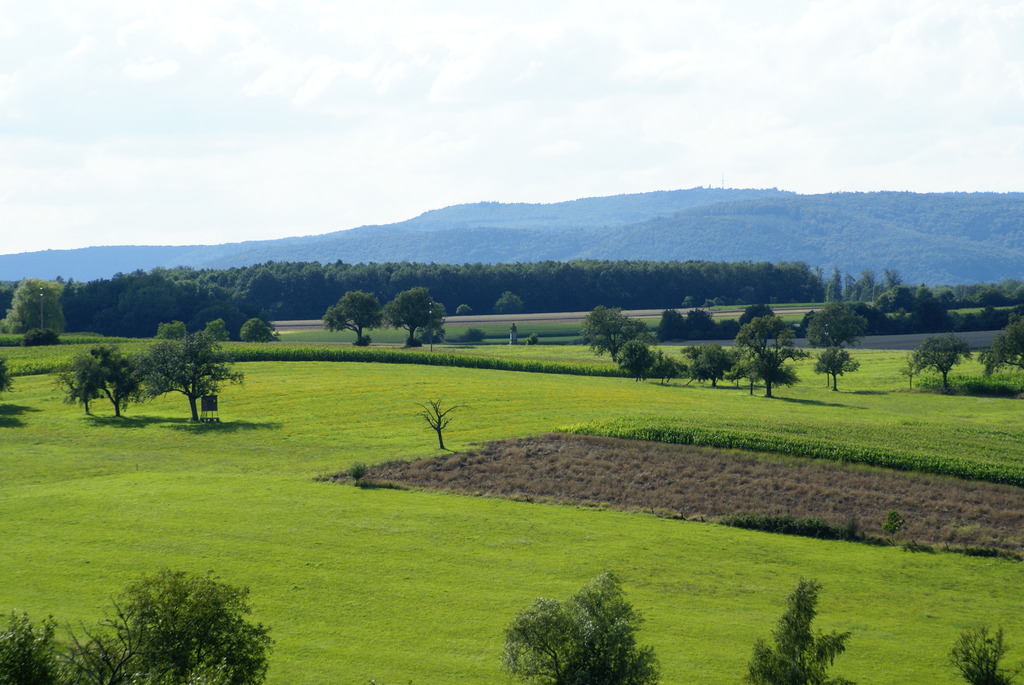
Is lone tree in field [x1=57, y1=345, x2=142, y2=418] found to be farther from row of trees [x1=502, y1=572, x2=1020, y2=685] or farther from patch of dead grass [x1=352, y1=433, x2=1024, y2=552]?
row of trees [x1=502, y1=572, x2=1020, y2=685]

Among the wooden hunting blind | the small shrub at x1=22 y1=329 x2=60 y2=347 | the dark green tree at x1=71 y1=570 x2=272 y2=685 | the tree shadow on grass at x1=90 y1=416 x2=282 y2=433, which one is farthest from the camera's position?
the small shrub at x1=22 y1=329 x2=60 y2=347

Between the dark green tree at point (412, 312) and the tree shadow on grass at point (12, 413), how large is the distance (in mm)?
72934

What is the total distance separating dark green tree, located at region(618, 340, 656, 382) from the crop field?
32380 mm

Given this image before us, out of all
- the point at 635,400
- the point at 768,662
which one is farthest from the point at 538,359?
the point at 768,662

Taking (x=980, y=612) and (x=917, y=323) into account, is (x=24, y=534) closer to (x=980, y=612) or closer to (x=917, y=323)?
(x=980, y=612)

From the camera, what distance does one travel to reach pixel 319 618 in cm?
Result: 3634

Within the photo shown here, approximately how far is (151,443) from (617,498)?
37.7 metres

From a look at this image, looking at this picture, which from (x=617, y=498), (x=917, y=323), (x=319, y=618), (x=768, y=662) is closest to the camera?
(x=768, y=662)

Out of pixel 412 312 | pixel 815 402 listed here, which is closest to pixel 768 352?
pixel 815 402

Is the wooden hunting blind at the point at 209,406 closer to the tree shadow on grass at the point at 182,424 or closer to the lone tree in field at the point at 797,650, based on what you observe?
the tree shadow on grass at the point at 182,424

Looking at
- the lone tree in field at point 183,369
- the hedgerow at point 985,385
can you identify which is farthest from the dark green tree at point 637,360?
the lone tree in field at point 183,369

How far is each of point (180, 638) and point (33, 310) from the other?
15125 cm

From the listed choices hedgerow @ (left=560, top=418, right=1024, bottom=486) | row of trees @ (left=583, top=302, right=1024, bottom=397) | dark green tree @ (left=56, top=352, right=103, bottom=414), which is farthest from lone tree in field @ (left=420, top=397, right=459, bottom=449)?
row of trees @ (left=583, top=302, right=1024, bottom=397)

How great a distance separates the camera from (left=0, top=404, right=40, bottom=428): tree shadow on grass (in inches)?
3091
